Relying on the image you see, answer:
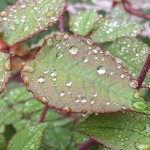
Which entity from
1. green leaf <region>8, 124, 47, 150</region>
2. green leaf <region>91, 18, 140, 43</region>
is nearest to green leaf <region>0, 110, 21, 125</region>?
green leaf <region>8, 124, 47, 150</region>

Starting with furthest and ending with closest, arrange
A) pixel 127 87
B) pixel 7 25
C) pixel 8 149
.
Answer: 1. pixel 8 149
2. pixel 7 25
3. pixel 127 87

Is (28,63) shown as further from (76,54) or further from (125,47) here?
(125,47)

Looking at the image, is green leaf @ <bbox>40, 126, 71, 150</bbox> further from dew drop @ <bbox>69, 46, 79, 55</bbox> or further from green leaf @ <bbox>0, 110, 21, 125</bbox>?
dew drop @ <bbox>69, 46, 79, 55</bbox>

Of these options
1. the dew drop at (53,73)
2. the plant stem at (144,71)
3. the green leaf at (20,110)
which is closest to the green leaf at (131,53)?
the plant stem at (144,71)

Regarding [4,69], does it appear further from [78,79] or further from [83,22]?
[83,22]

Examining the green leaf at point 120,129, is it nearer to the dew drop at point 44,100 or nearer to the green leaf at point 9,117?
the dew drop at point 44,100

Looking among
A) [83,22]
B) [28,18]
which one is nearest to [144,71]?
[28,18]

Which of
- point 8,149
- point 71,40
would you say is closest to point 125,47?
point 71,40
